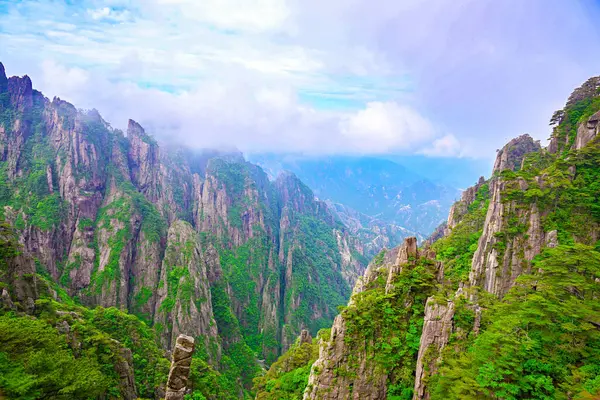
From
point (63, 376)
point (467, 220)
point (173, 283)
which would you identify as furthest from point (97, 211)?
point (467, 220)

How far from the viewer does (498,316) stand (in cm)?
2144

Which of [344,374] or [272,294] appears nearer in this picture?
[344,374]

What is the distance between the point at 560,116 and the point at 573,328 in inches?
2006

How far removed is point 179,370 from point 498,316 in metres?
19.4

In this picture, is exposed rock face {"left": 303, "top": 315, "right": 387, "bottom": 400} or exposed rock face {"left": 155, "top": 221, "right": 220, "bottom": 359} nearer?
exposed rock face {"left": 303, "top": 315, "right": 387, "bottom": 400}

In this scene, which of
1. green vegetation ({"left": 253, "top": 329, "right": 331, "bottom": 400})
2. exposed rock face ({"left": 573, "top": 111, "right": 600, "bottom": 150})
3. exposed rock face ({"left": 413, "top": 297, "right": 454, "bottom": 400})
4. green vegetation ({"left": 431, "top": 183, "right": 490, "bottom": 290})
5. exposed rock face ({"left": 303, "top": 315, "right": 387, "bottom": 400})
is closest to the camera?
exposed rock face ({"left": 413, "top": 297, "right": 454, "bottom": 400})

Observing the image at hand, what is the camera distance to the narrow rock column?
776 inches

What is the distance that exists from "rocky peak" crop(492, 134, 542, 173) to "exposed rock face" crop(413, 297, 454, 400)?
53.5m

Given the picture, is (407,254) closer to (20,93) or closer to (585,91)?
(585,91)

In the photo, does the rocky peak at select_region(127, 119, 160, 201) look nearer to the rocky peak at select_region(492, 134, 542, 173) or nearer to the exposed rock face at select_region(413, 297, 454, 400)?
the rocky peak at select_region(492, 134, 542, 173)

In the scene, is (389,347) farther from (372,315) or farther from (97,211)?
(97,211)

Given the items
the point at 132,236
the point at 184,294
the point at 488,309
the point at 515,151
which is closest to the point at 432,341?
the point at 488,309

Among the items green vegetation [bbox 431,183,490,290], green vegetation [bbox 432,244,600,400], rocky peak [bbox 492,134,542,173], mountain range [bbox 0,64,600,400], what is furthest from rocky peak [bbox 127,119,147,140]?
green vegetation [bbox 432,244,600,400]

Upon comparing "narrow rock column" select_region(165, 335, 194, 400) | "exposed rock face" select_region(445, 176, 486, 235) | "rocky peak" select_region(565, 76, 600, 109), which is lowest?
"narrow rock column" select_region(165, 335, 194, 400)
